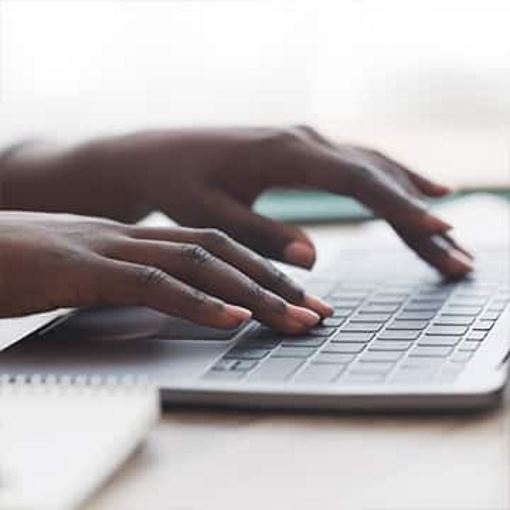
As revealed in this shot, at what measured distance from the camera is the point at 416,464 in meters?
0.65

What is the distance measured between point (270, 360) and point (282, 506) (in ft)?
0.60

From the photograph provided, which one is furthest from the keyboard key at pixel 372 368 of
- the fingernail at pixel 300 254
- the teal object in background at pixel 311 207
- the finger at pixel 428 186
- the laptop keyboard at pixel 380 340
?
the teal object in background at pixel 311 207

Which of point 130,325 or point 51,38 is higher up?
point 51,38

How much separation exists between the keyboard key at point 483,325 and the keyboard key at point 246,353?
0.44 feet

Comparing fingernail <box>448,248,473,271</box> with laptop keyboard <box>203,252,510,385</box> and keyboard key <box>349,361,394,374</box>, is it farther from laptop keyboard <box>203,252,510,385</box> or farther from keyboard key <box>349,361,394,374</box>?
keyboard key <box>349,361,394,374</box>

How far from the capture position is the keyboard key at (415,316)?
34.7 inches

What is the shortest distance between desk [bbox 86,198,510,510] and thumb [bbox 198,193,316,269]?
0.99 ft

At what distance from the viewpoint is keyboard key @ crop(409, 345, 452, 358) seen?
2.58 feet

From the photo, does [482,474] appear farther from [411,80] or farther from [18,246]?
[411,80]

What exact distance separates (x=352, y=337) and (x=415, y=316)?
72 mm

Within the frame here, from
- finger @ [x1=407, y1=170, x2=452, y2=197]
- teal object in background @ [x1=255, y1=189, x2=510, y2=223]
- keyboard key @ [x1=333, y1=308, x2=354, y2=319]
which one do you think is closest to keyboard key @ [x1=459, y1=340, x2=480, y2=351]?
keyboard key @ [x1=333, y1=308, x2=354, y2=319]

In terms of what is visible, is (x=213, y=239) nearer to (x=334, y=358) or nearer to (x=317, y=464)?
(x=334, y=358)

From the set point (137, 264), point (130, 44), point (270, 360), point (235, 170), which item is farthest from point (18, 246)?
point (130, 44)

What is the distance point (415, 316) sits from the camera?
89cm
